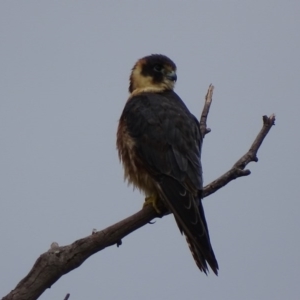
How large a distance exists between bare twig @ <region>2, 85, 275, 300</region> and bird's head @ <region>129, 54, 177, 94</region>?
4.95ft

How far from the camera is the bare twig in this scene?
137 inches

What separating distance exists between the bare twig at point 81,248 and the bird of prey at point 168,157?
225 millimetres

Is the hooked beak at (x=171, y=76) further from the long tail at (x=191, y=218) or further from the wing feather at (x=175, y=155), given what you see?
the long tail at (x=191, y=218)

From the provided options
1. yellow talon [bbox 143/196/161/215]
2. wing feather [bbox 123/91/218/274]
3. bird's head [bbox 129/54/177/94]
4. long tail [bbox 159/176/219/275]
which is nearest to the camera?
long tail [bbox 159/176/219/275]

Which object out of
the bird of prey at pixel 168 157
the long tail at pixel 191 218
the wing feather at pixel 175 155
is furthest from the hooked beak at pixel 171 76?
the long tail at pixel 191 218

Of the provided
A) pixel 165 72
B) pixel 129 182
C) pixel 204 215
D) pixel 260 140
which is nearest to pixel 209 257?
pixel 204 215

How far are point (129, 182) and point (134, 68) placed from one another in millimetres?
1291

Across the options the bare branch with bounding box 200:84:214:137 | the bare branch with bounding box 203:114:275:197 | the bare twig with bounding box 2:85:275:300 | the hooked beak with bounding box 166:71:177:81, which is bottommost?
the bare twig with bounding box 2:85:275:300

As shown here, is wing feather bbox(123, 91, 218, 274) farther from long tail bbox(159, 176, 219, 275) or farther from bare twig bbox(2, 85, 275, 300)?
bare twig bbox(2, 85, 275, 300)

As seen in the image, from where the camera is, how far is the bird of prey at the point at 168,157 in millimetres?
4379

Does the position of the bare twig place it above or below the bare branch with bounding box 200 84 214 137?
below

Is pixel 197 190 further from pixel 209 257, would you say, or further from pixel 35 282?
pixel 35 282

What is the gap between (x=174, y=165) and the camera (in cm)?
472

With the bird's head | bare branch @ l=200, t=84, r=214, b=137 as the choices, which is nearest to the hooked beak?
the bird's head
